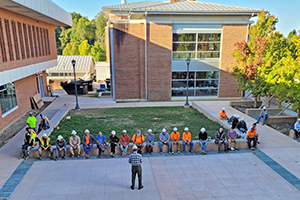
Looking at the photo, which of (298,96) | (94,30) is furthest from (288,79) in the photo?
(94,30)

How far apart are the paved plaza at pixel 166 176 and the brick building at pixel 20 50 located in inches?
186

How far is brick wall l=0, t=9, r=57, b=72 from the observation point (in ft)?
45.2

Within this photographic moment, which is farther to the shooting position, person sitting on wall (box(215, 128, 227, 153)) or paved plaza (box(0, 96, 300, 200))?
person sitting on wall (box(215, 128, 227, 153))

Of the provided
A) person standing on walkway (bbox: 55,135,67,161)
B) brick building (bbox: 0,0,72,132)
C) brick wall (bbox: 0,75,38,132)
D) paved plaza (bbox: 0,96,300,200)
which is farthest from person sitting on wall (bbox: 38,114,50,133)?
brick wall (bbox: 0,75,38,132)

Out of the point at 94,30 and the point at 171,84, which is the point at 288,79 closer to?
the point at 171,84

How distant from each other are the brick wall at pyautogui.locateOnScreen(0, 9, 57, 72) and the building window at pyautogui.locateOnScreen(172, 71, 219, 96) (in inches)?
465

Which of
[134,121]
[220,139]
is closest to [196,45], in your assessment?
[134,121]

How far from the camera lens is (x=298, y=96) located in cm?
1272

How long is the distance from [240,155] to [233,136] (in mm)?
917

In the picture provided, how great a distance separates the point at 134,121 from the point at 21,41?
31.2ft

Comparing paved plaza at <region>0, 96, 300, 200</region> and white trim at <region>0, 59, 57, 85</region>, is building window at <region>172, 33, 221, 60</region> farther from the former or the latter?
paved plaza at <region>0, 96, 300, 200</region>

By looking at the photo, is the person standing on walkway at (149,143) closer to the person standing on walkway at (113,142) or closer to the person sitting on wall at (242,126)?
the person standing on walkway at (113,142)

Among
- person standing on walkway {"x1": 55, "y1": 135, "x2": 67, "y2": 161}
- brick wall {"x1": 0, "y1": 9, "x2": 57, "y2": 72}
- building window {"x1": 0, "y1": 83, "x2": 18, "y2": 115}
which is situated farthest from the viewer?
building window {"x1": 0, "y1": 83, "x2": 18, "y2": 115}

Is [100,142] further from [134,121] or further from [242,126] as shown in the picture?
[242,126]
